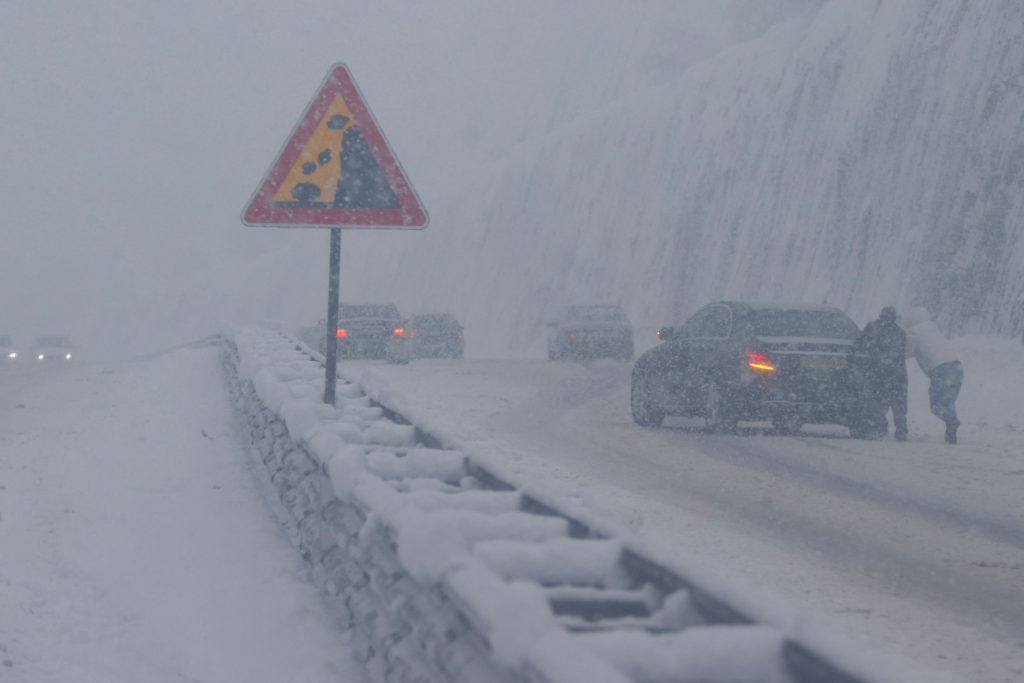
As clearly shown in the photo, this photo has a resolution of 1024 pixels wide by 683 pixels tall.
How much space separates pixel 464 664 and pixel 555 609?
0.32 metres

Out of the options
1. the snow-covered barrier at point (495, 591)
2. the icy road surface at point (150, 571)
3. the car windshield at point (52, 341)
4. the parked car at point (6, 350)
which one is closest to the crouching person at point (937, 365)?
the icy road surface at point (150, 571)

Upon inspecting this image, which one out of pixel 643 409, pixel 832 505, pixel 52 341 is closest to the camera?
pixel 832 505

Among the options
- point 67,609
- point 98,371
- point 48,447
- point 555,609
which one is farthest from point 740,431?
point 98,371

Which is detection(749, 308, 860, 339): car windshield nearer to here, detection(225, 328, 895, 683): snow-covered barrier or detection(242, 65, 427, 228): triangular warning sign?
detection(242, 65, 427, 228): triangular warning sign

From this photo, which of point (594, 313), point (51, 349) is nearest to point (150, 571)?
point (594, 313)

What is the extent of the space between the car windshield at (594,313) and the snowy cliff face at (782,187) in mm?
6210

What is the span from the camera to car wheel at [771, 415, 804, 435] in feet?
41.8

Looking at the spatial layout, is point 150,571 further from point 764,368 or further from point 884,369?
point 884,369

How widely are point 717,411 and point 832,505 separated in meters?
4.37

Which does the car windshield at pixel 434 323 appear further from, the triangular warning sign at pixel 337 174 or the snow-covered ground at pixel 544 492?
the triangular warning sign at pixel 337 174

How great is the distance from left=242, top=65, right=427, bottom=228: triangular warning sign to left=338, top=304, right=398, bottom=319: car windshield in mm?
22217

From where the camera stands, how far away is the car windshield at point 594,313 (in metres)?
30.6

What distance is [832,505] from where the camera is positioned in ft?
28.9

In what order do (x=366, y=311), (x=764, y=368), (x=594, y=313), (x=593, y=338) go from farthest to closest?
(x=594, y=313) → (x=366, y=311) → (x=593, y=338) → (x=764, y=368)
